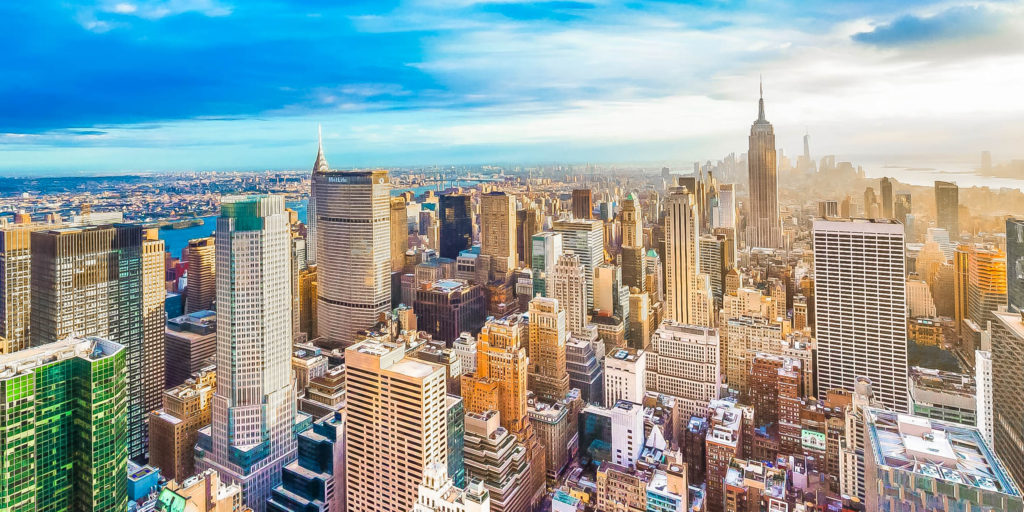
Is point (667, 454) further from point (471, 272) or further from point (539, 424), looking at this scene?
point (471, 272)

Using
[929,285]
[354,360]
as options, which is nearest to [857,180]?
[929,285]

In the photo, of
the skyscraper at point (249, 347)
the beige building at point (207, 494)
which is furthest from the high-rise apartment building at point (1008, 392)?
the skyscraper at point (249, 347)

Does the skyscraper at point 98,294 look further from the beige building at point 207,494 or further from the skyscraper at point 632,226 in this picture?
the skyscraper at point 632,226

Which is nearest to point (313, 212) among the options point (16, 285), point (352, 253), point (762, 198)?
point (352, 253)

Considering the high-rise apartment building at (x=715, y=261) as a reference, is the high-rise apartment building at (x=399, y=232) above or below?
above

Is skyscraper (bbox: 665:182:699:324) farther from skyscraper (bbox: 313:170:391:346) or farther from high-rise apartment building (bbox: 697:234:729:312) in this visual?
skyscraper (bbox: 313:170:391:346)

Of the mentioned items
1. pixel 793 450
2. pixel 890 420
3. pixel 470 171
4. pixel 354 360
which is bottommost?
pixel 793 450

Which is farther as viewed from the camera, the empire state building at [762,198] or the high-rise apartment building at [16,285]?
the empire state building at [762,198]
